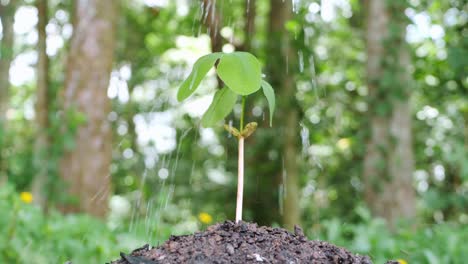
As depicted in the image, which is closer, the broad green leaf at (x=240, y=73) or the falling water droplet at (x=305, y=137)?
the broad green leaf at (x=240, y=73)

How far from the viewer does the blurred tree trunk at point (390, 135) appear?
20.0 ft

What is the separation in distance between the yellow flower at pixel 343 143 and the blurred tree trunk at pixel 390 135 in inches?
71.0

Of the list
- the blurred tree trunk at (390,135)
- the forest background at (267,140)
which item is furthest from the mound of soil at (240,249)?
the blurred tree trunk at (390,135)

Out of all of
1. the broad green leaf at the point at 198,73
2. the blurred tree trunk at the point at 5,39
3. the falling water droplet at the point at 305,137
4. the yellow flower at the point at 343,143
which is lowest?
the yellow flower at the point at 343,143

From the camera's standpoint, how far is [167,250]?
1666mm

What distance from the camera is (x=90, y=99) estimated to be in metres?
6.43

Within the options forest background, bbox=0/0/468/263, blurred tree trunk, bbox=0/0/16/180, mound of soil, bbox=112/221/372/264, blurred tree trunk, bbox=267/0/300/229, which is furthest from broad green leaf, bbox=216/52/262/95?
blurred tree trunk, bbox=0/0/16/180

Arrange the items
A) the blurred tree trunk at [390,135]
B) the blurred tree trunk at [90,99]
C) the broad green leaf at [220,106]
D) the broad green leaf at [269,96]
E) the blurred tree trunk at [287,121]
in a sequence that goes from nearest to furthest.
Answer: the broad green leaf at [269,96], the broad green leaf at [220,106], the blurred tree trunk at [390,135], the blurred tree trunk at [90,99], the blurred tree trunk at [287,121]

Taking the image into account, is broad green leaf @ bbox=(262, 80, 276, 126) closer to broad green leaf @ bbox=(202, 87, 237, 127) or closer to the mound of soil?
broad green leaf @ bbox=(202, 87, 237, 127)

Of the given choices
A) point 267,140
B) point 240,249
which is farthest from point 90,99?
point 240,249

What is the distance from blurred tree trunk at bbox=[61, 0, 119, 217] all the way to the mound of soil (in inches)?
180

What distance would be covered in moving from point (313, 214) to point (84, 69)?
4.15 metres

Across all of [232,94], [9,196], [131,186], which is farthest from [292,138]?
[232,94]

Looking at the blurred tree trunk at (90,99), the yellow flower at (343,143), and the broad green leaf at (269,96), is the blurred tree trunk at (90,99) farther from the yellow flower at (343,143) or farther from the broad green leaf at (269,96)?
the broad green leaf at (269,96)
